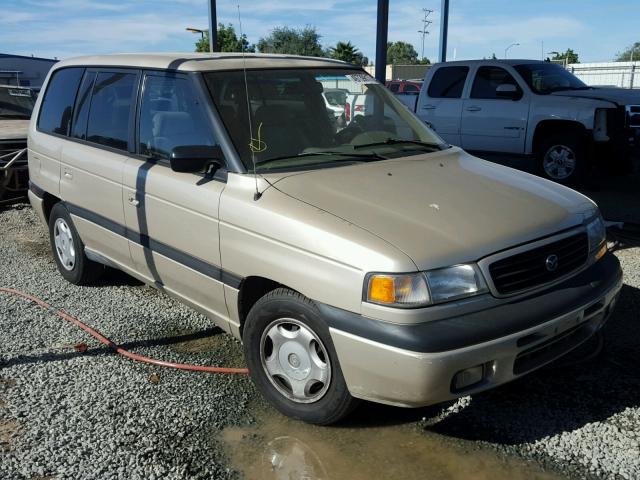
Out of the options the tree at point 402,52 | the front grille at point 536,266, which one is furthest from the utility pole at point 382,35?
the tree at point 402,52

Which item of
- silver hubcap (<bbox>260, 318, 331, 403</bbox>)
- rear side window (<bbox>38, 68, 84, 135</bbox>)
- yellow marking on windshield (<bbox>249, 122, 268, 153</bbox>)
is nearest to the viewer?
silver hubcap (<bbox>260, 318, 331, 403</bbox>)

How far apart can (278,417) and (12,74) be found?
49.9ft

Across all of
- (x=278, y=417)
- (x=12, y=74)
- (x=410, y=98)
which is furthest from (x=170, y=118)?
(x=12, y=74)

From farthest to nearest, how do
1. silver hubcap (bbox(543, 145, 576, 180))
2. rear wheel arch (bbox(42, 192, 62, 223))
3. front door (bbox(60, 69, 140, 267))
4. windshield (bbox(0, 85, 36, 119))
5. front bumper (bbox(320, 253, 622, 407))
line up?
windshield (bbox(0, 85, 36, 119)) → silver hubcap (bbox(543, 145, 576, 180)) → rear wheel arch (bbox(42, 192, 62, 223)) → front door (bbox(60, 69, 140, 267)) → front bumper (bbox(320, 253, 622, 407))

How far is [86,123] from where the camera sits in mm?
4879

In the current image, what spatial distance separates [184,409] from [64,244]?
261 cm

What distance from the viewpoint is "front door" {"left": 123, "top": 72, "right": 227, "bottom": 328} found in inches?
141

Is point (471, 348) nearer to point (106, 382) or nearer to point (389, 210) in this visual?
point (389, 210)

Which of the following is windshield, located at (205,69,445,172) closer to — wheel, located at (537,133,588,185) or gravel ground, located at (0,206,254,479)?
gravel ground, located at (0,206,254,479)

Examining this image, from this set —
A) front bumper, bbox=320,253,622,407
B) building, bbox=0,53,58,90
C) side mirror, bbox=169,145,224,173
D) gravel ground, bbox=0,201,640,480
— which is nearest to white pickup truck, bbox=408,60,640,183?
gravel ground, bbox=0,201,640,480

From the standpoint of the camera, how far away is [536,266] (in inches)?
118

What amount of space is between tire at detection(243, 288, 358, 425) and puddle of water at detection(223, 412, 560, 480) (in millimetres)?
115

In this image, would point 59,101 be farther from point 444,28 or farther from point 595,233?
point 444,28

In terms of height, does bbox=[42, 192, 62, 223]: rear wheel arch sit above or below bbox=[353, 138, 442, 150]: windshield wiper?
below
